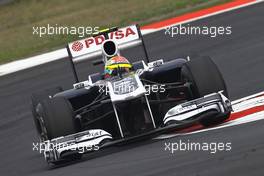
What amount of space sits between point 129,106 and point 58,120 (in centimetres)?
92

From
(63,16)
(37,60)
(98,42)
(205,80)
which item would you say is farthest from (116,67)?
(63,16)

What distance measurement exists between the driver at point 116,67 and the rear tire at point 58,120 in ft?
3.84

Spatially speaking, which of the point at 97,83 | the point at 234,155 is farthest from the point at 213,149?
the point at 97,83

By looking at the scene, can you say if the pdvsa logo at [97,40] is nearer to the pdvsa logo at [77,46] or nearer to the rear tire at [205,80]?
the pdvsa logo at [77,46]

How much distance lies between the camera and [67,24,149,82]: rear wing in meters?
12.3

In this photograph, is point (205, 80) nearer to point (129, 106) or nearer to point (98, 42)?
point (129, 106)

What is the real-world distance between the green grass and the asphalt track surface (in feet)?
→ 7.87

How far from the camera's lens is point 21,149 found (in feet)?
41.2

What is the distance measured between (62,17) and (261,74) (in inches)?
508

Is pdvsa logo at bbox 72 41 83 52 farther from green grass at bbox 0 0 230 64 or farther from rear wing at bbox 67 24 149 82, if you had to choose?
green grass at bbox 0 0 230 64

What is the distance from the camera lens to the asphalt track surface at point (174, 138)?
7695mm

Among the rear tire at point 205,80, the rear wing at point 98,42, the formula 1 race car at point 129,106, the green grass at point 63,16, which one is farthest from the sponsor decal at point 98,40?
the green grass at point 63,16

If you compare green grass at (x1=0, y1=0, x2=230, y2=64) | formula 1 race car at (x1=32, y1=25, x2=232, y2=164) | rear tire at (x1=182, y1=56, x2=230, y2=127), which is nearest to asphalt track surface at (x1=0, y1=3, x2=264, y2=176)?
formula 1 race car at (x1=32, y1=25, x2=232, y2=164)

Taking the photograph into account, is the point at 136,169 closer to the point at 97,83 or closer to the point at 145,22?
the point at 97,83
